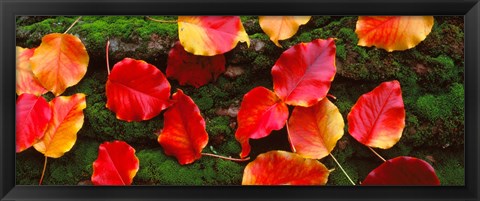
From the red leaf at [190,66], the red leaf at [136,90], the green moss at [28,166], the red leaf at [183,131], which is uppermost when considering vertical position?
the red leaf at [190,66]

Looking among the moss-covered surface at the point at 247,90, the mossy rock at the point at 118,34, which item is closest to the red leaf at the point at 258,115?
the moss-covered surface at the point at 247,90

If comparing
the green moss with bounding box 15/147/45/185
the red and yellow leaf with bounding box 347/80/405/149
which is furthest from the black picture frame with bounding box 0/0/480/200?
the red and yellow leaf with bounding box 347/80/405/149

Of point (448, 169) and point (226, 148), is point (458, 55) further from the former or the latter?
point (226, 148)

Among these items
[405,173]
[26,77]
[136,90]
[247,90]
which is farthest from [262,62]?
[26,77]

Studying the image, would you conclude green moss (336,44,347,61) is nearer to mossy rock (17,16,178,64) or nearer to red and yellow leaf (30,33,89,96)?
mossy rock (17,16,178,64)

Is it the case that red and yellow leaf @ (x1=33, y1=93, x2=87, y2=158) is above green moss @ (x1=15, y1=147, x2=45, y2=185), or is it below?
above

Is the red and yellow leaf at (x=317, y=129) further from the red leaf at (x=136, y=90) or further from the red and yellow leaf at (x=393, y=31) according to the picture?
the red leaf at (x=136, y=90)

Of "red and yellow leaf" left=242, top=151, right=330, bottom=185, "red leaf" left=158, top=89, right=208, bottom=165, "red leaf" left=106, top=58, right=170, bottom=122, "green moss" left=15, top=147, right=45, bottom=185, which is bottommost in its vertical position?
"green moss" left=15, top=147, right=45, bottom=185

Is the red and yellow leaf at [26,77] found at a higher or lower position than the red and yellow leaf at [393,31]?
lower
